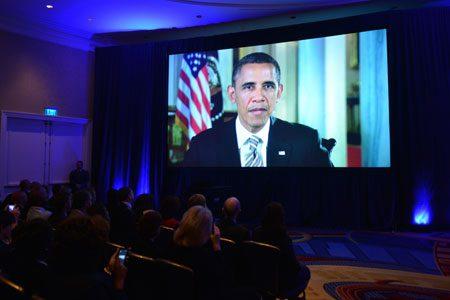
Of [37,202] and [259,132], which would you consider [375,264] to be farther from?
[37,202]

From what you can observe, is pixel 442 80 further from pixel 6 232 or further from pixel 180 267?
pixel 6 232

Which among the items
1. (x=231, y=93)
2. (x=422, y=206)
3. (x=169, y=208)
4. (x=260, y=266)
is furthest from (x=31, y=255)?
(x=422, y=206)

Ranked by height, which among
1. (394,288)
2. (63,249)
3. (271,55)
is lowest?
(394,288)

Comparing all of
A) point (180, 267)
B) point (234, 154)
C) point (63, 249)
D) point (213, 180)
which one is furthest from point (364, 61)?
point (63, 249)

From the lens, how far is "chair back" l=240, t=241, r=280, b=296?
8.50ft

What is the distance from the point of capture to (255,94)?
768 cm

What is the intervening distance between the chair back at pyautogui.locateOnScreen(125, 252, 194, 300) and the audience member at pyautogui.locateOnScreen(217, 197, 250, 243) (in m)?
0.94

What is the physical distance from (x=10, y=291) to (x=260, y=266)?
1537 millimetres

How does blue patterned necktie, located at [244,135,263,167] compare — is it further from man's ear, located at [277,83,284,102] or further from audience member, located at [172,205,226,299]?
audience member, located at [172,205,226,299]

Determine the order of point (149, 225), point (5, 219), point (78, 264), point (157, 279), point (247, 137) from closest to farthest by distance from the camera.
Answer: point (78, 264), point (157, 279), point (149, 225), point (5, 219), point (247, 137)

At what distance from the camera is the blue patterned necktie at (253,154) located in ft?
25.1

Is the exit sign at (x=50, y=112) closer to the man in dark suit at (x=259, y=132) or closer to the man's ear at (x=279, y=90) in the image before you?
the man in dark suit at (x=259, y=132)

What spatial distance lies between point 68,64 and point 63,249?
8.79 m

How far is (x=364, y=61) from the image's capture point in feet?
22.9
